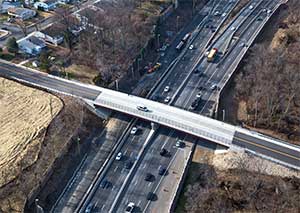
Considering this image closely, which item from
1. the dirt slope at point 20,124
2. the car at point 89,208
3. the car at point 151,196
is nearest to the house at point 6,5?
the dirt slope at point 20,124

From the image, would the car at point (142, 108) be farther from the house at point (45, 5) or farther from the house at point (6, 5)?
the house at point (6, 5)

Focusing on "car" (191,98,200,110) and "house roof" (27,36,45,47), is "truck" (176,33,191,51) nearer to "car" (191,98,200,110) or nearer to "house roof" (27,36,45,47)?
"car" (191,98,200,110)

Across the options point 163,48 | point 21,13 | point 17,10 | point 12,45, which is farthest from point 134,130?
point 17,10

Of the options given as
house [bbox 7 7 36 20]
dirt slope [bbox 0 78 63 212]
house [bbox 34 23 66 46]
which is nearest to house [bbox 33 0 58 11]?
house [bbox 7 7 36 20]

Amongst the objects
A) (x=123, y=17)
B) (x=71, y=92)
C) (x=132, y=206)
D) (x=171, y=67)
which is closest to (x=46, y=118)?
(x=71, y=92)

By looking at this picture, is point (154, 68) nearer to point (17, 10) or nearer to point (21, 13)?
point (21, 13)
